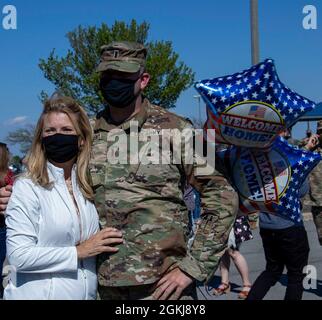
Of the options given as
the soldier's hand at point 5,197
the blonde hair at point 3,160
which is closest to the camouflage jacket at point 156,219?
the soldier's hand at point 5,197

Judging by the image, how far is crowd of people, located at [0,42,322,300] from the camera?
8.05 ft

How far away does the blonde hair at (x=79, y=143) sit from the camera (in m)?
2.57

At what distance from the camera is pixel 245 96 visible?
2756 mm

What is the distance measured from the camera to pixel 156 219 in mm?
2549

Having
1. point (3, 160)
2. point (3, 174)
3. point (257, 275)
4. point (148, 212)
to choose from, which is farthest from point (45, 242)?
point (257, 275)

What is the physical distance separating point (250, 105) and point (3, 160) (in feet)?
12.6

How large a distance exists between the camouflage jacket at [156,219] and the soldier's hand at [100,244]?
4 centimetres

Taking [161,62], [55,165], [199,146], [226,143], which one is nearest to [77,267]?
[55,165]

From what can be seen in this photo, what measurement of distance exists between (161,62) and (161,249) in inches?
768

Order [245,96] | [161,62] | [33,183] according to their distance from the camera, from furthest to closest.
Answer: [161,62]
[245,96]
[33,183]

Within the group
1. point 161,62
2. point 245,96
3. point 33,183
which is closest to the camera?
point 33,183

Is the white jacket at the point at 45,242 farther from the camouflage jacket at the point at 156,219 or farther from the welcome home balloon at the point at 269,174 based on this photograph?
the welcome home balloon at the point at 269,174

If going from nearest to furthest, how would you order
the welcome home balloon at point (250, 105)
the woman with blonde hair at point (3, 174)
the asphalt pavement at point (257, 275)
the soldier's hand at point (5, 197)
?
the soldier's hand at point (5, 197) → the welcome home balloon at point (250, 105) → the woman with blonde hair at point (3, 174) → the asphalt pavement at point (257, 275)
